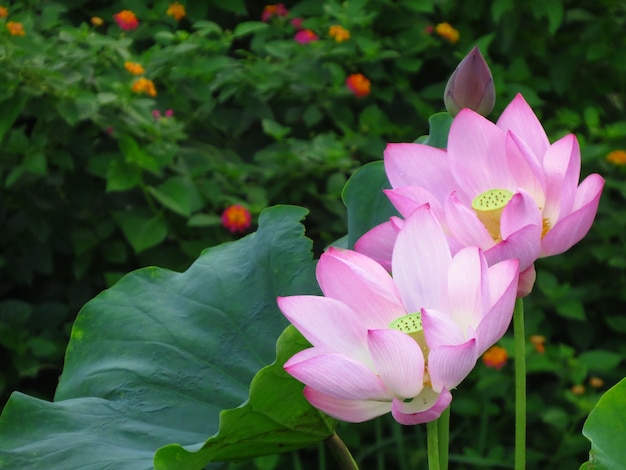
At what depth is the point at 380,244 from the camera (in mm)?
663

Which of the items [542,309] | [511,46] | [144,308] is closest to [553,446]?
[542,309]

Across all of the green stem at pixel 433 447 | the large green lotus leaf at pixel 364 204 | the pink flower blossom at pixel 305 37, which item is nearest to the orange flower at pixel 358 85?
the pink flower blossom at pixel 305 37

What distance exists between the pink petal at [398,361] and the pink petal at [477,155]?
18cm

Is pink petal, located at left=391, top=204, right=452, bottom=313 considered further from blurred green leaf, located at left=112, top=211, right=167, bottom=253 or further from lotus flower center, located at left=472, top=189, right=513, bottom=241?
blurred green leaf, located at left=112, top=211, right=167, bottom=253

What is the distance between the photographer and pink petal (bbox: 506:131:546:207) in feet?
2.11

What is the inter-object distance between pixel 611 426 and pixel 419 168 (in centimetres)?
21

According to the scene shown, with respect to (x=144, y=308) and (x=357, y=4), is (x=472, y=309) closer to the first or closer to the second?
(x=144, y=308)

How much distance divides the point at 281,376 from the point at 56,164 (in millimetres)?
1194

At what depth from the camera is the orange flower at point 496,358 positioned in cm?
174

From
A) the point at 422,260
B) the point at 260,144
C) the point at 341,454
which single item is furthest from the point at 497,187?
the point at 260,144

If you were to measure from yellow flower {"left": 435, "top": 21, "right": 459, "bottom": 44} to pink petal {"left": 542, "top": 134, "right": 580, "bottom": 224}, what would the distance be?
1.36 m

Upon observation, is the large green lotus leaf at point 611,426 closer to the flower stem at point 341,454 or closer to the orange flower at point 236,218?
the flower stem at point 341,454

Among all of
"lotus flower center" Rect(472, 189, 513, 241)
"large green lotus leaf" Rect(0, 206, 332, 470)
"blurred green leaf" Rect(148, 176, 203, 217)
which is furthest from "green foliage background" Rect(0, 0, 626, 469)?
"lotus flower center" Rect(472, 189, 513, 241)

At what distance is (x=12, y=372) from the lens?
1802 mm
